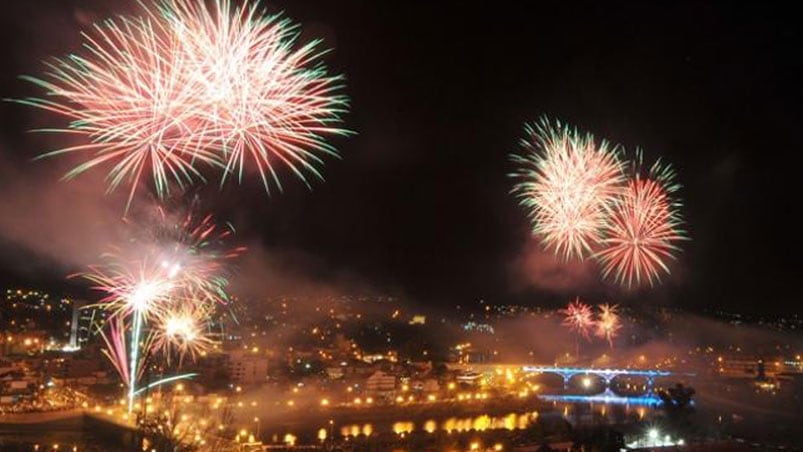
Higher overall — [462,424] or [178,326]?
[178,326]

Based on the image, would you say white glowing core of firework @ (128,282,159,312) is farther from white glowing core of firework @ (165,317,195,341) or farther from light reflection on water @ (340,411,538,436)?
light reflection on water @ (340,411,538,436)

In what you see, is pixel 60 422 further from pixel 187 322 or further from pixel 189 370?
pixel 189 370

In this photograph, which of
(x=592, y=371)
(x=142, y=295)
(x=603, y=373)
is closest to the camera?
(x=142, y=295)

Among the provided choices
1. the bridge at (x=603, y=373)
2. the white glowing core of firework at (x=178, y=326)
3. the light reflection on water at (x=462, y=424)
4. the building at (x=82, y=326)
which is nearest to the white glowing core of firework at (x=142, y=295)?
the white glowing core of firework at (x=178, y=326)

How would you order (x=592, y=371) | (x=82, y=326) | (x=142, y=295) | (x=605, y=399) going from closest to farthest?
(x=142, y=295), (x=82, y=326), (x=605, y=399), (x=592, y=371)

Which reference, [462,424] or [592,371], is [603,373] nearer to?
[592,371]

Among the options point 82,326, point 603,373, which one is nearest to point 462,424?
point 82,326
